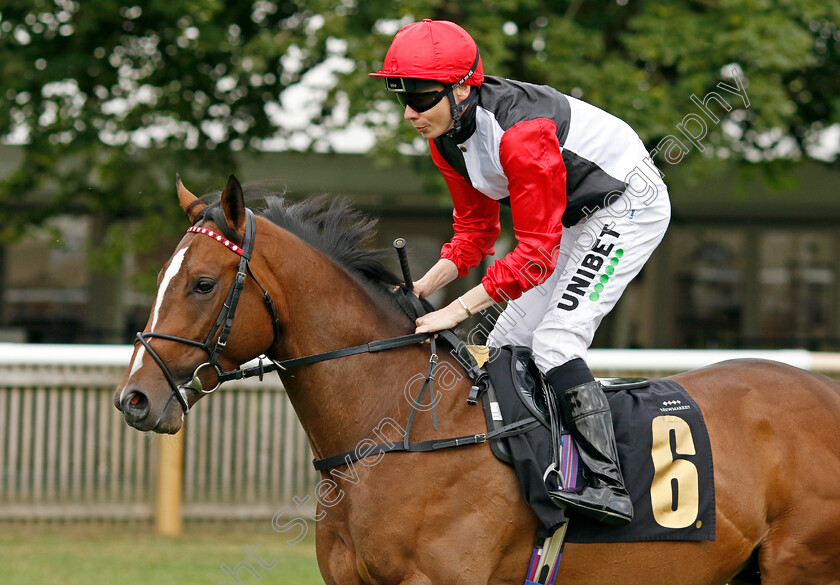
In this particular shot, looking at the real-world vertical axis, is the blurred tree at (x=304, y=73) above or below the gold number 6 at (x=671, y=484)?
below

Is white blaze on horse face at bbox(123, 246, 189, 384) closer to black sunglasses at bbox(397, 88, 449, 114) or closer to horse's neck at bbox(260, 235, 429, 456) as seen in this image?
horse's neck at bbox(260, 235, 429, 456)

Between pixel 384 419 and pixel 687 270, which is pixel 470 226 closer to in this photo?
pixel 384 419

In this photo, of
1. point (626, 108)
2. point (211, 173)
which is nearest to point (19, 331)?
point (211, 173)

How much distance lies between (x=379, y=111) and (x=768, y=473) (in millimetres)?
6040

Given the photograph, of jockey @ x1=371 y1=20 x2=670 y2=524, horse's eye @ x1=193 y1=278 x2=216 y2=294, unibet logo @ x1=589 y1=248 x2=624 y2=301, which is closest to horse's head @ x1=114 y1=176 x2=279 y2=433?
horse's eye @ x1=193 y1=278 x2=216 y2=294

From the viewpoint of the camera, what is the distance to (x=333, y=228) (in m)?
3.12

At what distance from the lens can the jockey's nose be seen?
2.54 metres

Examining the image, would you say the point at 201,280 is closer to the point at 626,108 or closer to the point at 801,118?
the point at 626,108

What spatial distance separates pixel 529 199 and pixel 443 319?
504 millimetres

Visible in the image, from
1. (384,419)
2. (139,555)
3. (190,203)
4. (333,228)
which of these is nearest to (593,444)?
(384,419)

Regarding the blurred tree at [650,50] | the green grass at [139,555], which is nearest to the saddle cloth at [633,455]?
the green grass at [139,555]

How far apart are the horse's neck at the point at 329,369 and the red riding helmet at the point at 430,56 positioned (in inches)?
26.7

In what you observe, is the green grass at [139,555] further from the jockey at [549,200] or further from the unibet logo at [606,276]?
the unibet logo at [606,276]

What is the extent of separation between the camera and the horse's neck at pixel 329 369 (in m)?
2.89
